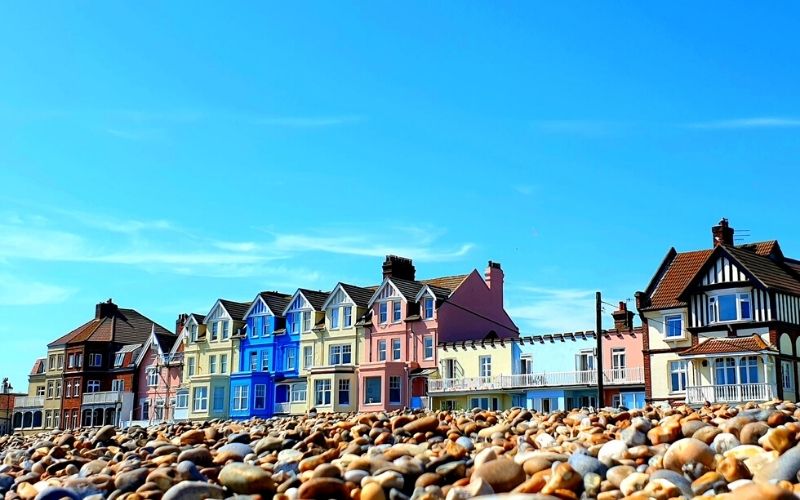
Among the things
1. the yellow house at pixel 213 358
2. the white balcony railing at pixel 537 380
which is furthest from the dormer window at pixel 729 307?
the yellow house at pixel 213 358

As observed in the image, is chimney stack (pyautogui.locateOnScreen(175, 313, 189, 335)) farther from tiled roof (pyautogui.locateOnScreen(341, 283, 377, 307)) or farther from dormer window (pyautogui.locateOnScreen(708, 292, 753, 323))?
dormer window (pyautogui.locateOnScreen(708, 292, 753, 323))

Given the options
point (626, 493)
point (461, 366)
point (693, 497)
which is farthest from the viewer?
point (461, 366)

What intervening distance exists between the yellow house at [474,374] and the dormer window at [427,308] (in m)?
1.89

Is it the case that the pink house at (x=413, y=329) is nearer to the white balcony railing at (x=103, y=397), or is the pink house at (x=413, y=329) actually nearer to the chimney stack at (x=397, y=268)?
the chimney stack at (x=397, y=268)

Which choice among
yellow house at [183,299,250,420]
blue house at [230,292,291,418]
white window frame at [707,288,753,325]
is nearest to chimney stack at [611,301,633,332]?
white window frame at [707,288,753,325]

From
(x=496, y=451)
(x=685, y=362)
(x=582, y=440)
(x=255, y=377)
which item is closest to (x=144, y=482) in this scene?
(x=496, y=451)

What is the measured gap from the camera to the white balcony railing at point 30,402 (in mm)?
69500

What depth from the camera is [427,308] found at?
47031 millimetres

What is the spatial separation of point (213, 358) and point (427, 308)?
1654 cm

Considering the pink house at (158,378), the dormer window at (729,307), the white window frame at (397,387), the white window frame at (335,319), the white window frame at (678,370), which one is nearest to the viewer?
the dormer window at (729,307)

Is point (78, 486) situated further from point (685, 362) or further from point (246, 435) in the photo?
point (685, 362)

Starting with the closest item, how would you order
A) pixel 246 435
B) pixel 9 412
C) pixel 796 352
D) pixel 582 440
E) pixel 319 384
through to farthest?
1. pixel 582 440
2. pixel 246 435
3. pixel 796 352
4. pixel 319 384
5. pixel 9 412

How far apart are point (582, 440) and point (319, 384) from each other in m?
39.2

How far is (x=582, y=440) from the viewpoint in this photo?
10.5m
